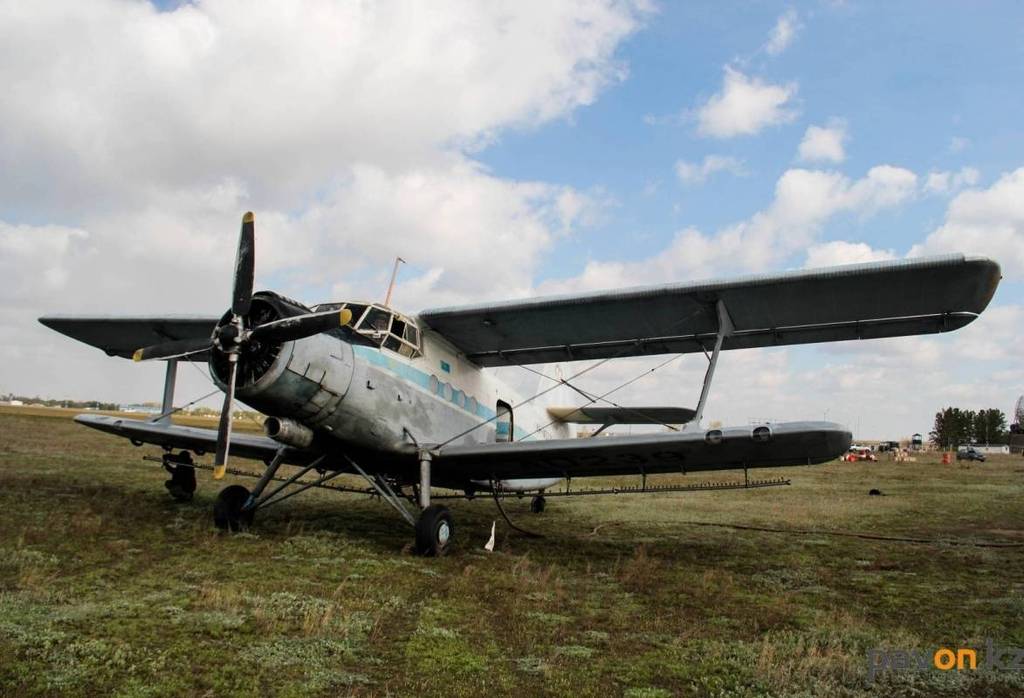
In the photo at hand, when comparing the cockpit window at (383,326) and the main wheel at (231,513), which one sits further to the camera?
the cockpit window at (383,326)

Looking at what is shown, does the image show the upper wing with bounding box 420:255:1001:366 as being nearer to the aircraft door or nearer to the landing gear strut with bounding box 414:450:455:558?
the aircraft door

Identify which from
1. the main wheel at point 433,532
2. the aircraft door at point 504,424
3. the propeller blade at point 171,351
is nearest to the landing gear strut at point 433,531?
the main wheel at point 433,532

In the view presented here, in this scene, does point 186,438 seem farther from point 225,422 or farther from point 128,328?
point 225,422

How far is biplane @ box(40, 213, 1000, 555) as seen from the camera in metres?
7.32

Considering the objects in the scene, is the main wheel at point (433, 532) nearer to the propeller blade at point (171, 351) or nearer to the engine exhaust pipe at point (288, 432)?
the engine exhaust pipe at point (288, 432)

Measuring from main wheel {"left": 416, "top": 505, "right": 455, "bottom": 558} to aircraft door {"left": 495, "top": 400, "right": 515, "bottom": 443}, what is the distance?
426 cm

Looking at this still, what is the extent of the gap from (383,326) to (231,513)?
3.25 metres

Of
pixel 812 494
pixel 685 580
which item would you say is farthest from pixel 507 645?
pixel 812 494

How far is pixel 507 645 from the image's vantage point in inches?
182

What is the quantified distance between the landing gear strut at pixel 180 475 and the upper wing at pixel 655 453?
4552 millimetres

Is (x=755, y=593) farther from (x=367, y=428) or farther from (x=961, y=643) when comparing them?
(x=367, y=428)

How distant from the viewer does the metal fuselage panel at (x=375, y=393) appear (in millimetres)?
7367

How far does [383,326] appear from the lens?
9.10m

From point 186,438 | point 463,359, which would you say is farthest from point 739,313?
point 186,438
